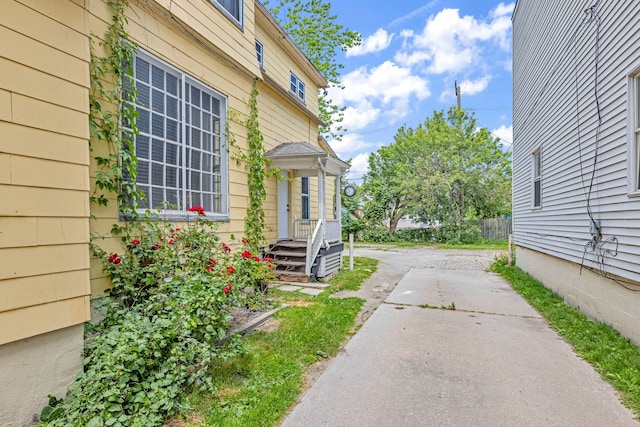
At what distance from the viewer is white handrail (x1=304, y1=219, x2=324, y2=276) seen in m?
7.54

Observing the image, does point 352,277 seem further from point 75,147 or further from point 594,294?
point 75,147

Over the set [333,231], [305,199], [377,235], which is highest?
[305,199]

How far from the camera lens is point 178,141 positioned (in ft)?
15.5

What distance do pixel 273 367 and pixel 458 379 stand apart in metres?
1.78

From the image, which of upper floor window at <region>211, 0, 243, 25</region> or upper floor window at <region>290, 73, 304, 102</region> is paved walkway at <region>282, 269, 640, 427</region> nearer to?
upper floor window at <region>211, 0, 243, 25</region>

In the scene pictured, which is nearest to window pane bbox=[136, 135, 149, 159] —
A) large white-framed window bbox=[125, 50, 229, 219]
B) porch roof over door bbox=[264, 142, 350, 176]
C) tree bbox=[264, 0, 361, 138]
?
large white-framed window bbox=[125, 50, 229, 219]

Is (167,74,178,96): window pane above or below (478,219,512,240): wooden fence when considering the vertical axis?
above

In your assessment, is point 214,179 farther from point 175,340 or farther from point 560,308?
point 560,308

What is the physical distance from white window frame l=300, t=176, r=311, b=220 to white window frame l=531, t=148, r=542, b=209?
19.5 ft

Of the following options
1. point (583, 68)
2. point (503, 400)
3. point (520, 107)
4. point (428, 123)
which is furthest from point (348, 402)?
point (428, 123)

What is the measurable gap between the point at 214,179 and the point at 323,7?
1602cm

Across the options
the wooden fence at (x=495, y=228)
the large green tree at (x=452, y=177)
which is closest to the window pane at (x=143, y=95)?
the large green tree at (x=452, y=177)

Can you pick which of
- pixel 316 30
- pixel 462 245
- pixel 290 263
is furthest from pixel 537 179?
pixel 316 30

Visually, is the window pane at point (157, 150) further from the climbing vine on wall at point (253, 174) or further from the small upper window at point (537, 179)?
the small upper window at point (537, 179)
